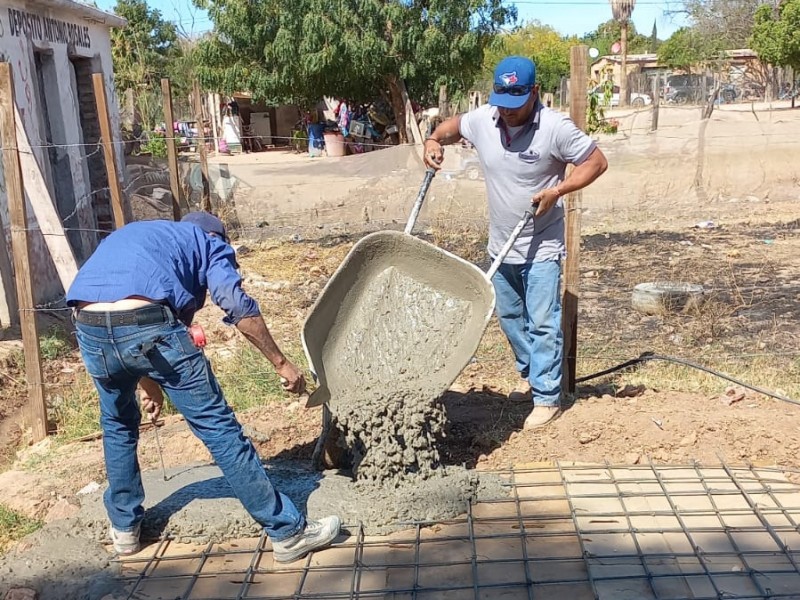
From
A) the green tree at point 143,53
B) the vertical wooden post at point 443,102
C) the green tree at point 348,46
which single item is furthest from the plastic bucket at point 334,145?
the green tree at point 143,53

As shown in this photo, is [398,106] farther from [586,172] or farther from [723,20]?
[723,20]

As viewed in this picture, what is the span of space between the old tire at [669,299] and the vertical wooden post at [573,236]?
82.6 inches

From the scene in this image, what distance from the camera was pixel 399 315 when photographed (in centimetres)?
381

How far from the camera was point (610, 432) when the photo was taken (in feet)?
12.9

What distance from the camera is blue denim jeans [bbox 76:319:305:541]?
2.71 meters

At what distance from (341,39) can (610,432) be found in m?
13.9

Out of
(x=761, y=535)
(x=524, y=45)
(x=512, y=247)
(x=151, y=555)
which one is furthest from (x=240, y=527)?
(x=524, y=45)

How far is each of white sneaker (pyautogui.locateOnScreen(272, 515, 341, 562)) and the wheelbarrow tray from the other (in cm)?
59

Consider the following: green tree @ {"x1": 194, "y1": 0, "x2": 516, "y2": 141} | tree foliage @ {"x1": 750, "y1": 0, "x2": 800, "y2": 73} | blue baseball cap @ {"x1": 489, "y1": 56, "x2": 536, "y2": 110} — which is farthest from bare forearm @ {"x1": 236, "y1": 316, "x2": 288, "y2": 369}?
tree foliage @ {"x1": 750, "y1": 0, "x2": 800, "y2": 73}

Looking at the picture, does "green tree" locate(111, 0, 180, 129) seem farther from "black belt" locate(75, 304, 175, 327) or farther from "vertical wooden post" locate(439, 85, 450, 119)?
"black belt" locate(75, 304, 175, 327)

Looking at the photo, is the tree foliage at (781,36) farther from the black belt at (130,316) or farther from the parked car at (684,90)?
the black belt at (130,316)

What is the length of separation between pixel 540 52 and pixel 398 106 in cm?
2583

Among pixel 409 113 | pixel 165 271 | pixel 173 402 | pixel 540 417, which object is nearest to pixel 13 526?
pixel 173 402

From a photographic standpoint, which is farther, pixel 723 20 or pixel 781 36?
pixel 723 20
